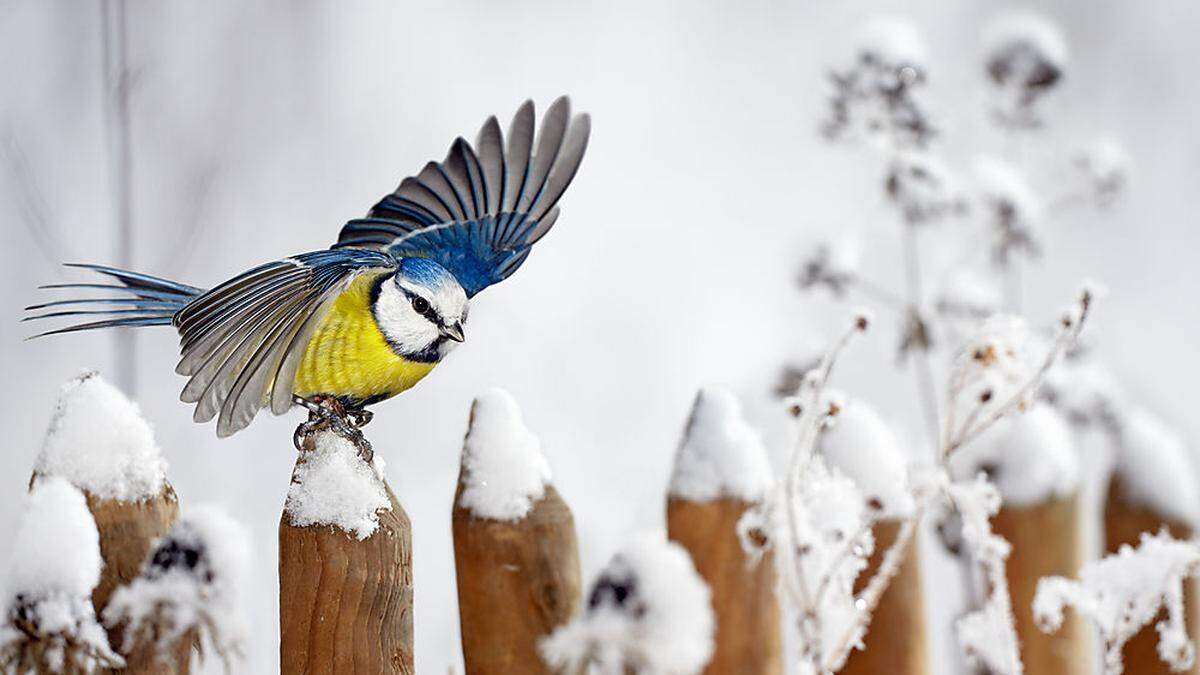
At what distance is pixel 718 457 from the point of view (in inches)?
32.6

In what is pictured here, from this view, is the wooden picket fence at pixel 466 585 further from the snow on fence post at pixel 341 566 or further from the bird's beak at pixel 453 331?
the bird's beak at pixel 453 331

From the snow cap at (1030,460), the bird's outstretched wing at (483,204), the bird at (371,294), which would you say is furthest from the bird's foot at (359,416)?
the snow cap at (1030,460)

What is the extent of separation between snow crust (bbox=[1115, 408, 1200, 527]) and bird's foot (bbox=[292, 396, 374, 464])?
825 mm

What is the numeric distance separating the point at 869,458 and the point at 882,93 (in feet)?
1.68

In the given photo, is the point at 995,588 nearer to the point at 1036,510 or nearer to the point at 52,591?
the point at 1036,510

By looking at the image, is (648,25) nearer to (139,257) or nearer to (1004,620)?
(139,257)

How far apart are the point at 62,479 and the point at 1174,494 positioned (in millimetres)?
1032

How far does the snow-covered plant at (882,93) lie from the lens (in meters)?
1.31

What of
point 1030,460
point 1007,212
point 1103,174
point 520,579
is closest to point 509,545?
point 520,579

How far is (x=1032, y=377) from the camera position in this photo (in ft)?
3.00

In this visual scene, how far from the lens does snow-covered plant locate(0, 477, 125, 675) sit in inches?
26.5

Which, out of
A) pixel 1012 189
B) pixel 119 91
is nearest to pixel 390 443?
pixel 119 91

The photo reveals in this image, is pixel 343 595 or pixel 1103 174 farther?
pixel 1103 174

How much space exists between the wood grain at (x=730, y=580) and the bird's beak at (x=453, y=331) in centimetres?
20
